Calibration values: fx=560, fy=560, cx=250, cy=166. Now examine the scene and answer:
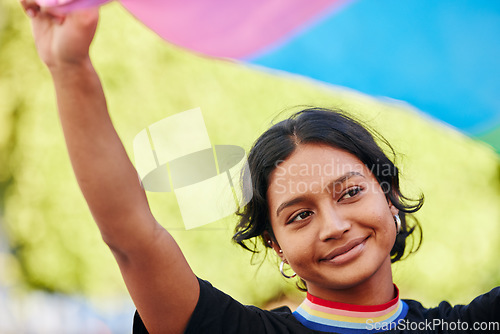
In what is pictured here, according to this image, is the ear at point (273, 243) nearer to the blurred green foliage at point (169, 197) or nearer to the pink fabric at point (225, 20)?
the pink fabric at point (225, 20)

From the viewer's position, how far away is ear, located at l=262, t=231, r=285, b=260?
111 cm

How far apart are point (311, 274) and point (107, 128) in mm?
444

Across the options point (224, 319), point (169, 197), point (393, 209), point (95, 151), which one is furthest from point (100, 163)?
point (169, 197)

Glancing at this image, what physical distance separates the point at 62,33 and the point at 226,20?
0.23 metres

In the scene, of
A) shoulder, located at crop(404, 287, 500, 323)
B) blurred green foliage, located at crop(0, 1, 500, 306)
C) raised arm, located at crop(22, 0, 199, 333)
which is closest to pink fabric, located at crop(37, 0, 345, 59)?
raised arm, located at crop(22, 0, 199, 333)

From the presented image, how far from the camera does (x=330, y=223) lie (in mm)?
949

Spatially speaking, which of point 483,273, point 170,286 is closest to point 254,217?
point 170,286

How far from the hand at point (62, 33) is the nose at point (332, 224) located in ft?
1.54

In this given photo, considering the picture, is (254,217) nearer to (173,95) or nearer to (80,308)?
(173,95)

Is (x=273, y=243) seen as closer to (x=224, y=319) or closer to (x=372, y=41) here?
(x=224, y=319)

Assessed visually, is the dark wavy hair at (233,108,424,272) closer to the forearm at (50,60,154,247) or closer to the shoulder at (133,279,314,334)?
the shoulder at (133,279,314,334)

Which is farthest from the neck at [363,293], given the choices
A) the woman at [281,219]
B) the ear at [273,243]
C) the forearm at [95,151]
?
the forearm at [95,151]

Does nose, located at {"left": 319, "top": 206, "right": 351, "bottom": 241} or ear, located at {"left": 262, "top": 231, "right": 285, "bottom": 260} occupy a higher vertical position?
nose, located at {"left": 319, "top": 206, "right": 351, "bottom": 241}

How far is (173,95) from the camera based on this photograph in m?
2.97
